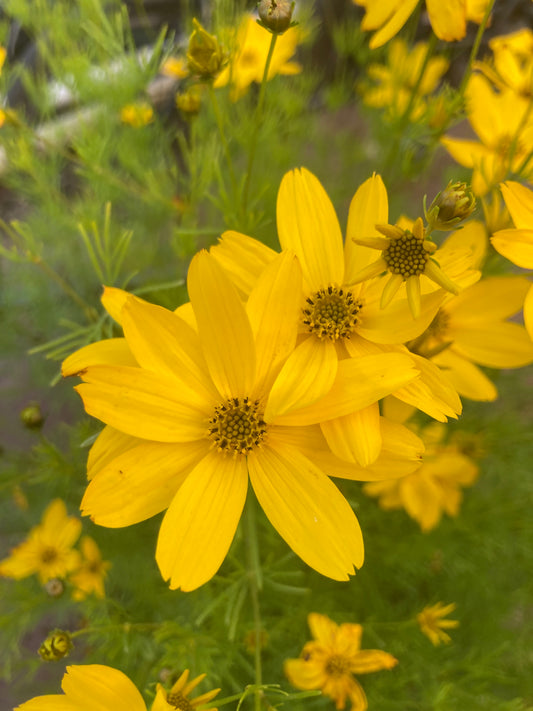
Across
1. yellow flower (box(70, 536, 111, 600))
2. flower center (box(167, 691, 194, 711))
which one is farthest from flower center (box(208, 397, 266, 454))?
yellow flower (box(70, 536, 111, 600))

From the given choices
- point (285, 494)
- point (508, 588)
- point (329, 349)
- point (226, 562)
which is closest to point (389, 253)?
point (329, 349)

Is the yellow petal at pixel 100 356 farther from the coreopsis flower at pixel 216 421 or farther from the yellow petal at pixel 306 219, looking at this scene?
the yellow petal at pixel 306 219

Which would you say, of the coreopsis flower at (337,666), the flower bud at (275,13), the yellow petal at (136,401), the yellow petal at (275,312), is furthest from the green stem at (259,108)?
the coreopsis flower at (337,666)

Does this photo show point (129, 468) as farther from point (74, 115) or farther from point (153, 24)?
point (153, 24)

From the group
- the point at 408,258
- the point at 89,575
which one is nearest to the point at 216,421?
the point at 408,258

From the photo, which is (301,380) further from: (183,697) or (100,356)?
(183,697)

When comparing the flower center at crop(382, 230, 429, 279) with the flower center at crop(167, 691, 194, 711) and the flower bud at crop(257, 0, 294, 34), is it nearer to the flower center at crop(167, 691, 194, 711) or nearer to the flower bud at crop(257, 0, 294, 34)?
the flower bud at crop(257, 0, 294, 34)
